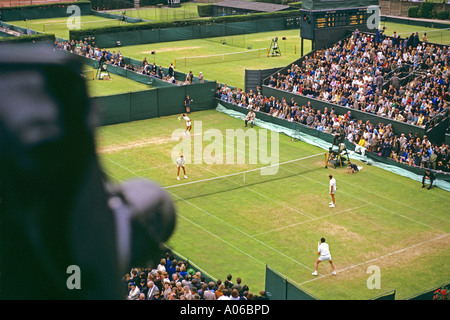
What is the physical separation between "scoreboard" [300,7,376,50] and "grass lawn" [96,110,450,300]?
43.4 ft

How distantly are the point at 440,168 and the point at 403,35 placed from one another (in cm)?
3756

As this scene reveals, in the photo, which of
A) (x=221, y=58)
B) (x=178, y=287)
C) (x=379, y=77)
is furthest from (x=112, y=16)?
(x=178, y=287)

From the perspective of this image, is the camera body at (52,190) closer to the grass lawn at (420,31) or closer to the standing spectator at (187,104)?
the standing spectator at (187,104)

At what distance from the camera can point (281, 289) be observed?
16.0 meters

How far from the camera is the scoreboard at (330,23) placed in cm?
4550

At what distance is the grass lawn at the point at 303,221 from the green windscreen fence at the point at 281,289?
7.18 feet

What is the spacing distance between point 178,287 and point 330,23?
111 feet

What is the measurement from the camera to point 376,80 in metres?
39.2

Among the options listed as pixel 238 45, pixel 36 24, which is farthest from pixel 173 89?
pixel 36 24

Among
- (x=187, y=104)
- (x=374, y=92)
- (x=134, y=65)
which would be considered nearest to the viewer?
(x=374, y=92)

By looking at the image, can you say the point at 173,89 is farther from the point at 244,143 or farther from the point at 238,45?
the point at 238,45

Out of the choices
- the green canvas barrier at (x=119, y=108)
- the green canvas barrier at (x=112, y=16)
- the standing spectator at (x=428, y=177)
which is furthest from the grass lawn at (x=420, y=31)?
the green canvas barrier at (x=112, y=16)

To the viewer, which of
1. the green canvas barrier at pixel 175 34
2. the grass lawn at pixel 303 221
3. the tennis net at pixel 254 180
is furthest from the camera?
the green canvas barrier at pixel 175 34

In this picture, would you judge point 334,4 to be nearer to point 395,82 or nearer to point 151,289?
point 395,82
